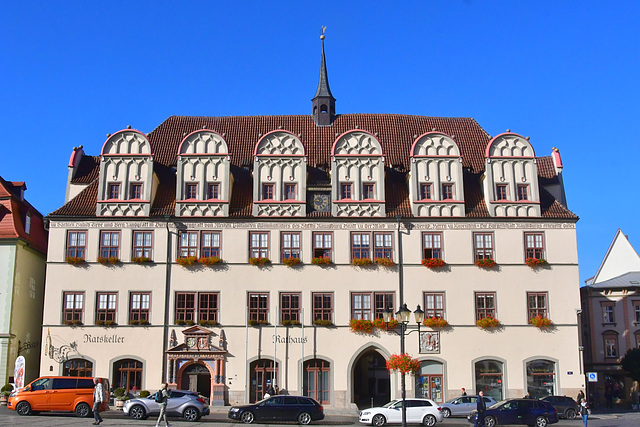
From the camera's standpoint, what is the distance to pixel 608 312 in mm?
56125

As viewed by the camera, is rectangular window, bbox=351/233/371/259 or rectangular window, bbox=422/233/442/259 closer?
rectangular window, bbox=351/233/371/259

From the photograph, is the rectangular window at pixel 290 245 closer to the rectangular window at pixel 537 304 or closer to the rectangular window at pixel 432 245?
the rectangular window at pixel 432 245

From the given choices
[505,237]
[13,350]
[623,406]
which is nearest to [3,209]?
[13,350]

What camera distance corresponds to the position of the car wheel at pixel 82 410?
33188 millimetres

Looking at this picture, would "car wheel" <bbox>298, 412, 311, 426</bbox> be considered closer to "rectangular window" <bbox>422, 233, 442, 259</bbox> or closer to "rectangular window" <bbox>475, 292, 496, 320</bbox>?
"rectangular window" <bbox>475, 292, 496, 320</bbox>

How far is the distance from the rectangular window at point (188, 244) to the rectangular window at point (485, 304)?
16802 mm

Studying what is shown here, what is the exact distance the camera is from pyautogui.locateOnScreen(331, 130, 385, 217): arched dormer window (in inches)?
1734

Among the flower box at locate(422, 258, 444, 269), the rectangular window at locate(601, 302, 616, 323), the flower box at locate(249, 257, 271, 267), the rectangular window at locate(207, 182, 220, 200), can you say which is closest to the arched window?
the flower box at locate(249, 257, 271, 267)

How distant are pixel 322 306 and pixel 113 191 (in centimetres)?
1430

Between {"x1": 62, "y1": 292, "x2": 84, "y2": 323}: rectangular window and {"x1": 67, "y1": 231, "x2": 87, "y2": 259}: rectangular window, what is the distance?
2.33m

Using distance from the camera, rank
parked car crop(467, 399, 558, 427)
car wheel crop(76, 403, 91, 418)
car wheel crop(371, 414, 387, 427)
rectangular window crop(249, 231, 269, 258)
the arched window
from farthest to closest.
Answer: rectangular window crop(249, 231, 269, 258)
the arched window
parked car crop(467, 399, 558, 427)
car wheel crop(371, 414, 387, 427)
car wheel crop(76, 403, 91, 418)

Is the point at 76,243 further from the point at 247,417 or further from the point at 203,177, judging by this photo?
the point at 247,417

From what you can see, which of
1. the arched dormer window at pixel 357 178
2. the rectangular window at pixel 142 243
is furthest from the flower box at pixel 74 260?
the arched dormer window at pixel 357 178

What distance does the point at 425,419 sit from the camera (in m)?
34.1
